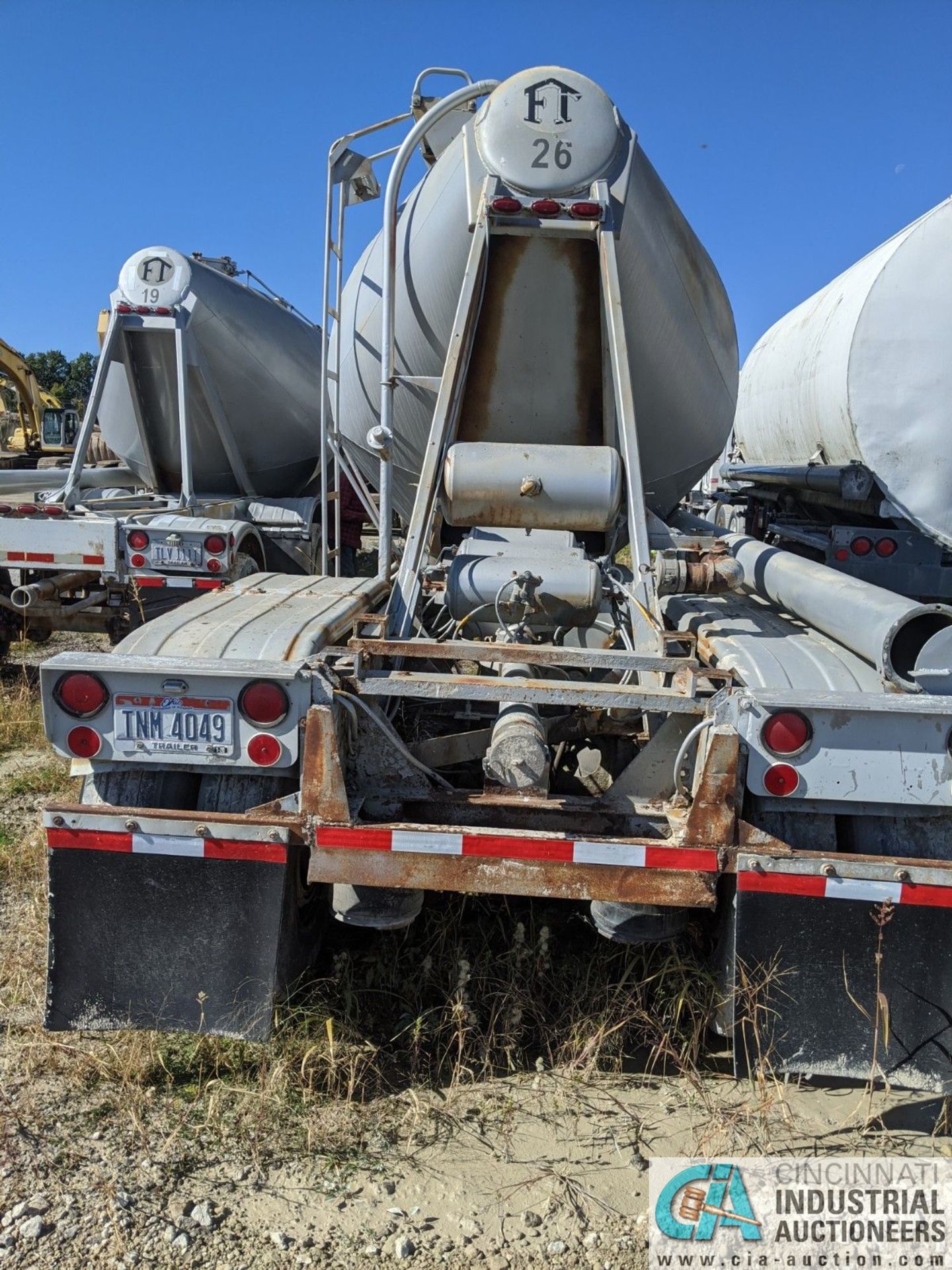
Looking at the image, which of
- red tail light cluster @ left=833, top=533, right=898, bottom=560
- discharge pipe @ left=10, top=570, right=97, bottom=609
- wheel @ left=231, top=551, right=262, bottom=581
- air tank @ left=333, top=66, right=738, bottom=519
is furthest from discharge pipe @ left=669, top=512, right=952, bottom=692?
discharge pipe @ left=10, top=570, right=97, bottom=609

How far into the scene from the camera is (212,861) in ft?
8.66

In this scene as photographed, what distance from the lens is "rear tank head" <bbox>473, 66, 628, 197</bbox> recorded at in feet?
13.7

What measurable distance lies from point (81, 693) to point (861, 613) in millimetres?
2386

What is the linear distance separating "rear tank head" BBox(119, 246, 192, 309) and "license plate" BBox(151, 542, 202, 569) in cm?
231

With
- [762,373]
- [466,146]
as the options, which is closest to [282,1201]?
[466,146]

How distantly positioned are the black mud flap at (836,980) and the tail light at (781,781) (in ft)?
0.61

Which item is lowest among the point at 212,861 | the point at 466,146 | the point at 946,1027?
the point at 946,1027

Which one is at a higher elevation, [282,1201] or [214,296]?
[214,296]

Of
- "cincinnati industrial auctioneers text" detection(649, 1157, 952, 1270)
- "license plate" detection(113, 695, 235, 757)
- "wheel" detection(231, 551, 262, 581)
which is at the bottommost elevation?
"cincinnati industrial auctioneers text" detection(649, 1157, 952, 1270)

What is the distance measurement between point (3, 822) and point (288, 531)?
13.1ft

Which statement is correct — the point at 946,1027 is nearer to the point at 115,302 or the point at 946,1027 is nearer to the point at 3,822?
the point at 3,822

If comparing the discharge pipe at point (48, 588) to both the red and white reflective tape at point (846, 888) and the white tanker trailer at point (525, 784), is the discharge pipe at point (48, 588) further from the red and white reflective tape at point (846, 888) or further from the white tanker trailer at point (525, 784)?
the red and white reflective tape at point (846, 888)

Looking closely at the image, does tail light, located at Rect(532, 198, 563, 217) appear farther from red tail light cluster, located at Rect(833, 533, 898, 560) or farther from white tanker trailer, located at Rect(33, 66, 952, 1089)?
red tail light cluster, located at Rect(833, 533, 898, 560)

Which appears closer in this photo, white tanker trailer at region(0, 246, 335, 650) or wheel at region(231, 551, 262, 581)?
white tanker trailer at region(0, 246, 335, 650)
